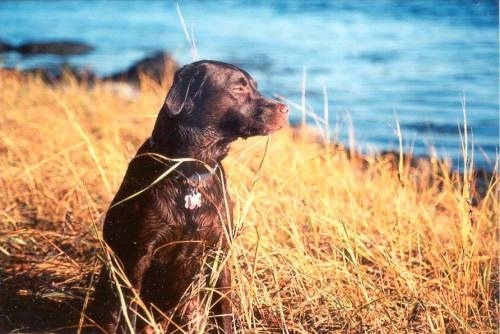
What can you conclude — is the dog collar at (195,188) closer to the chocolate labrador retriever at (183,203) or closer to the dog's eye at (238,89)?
the chocolate labrador retriever at (183,203)

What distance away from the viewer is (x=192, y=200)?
10.9 ft

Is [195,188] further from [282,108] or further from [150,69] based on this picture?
[150,69]

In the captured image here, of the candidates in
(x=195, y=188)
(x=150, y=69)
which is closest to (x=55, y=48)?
(x=150, y=69)

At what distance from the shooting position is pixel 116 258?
11.0ft

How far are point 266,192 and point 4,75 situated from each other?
21.3 feet

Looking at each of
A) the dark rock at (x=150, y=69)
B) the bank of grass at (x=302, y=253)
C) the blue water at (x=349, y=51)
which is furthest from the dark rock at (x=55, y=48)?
the bank of grass at (x=302, y=253)

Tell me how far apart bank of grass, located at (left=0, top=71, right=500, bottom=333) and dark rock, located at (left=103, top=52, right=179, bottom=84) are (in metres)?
8.16

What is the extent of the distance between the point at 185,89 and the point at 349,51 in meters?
15.2

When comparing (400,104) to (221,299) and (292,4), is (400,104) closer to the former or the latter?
(221,299)

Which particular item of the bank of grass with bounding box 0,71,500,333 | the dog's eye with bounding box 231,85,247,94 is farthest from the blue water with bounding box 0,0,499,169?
the dog's eye with bounding box 231,85,247,94

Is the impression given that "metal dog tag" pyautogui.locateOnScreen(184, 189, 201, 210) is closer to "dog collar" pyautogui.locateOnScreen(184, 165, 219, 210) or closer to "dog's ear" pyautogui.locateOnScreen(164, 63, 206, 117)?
"dog collar" pyautogui.locateOnScreen(184, 165, 219, 210)

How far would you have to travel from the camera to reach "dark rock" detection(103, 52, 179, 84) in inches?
572

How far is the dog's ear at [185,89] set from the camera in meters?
3.30

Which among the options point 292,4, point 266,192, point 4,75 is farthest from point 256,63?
point 266,192
